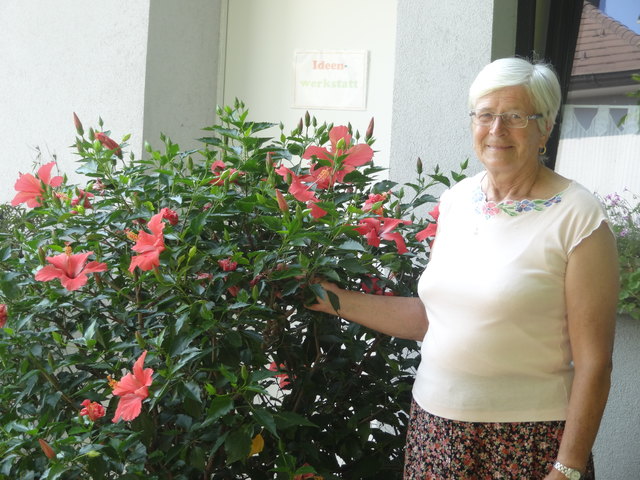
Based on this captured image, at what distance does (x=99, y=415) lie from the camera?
1.62 m

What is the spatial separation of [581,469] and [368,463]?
54 centimetres

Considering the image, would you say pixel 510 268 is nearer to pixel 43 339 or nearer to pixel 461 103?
pixel 43 339

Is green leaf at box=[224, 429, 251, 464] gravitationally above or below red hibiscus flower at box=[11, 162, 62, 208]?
below

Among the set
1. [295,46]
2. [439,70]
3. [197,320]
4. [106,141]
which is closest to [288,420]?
[197,320]

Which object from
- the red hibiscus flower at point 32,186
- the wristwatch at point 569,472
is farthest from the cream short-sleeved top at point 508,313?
the red hibiscus flower at point 32,186

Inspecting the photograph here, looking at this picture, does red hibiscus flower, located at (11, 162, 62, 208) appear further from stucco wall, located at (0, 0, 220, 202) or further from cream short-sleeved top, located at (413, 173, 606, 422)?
stucco wall, located at (0, 0, 220, 202)

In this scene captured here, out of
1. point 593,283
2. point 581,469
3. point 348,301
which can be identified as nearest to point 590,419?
point 581,469

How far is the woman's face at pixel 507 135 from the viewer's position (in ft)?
5.72

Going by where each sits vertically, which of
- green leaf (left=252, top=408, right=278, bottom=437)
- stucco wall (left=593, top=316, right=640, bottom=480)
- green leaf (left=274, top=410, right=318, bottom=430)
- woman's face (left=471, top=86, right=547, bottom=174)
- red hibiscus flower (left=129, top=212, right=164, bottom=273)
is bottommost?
stucco wall (left=593, top=316, right=640, bottom=480)

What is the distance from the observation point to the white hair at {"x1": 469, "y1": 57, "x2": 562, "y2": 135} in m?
1.73

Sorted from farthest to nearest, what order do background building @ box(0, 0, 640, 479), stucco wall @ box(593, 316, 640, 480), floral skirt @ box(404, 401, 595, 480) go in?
background building @ box(0, 0, 640, 479), stucco wall @ box(593, 316, 640, 480), floral skirt @ box(404, 401, 595, 480)

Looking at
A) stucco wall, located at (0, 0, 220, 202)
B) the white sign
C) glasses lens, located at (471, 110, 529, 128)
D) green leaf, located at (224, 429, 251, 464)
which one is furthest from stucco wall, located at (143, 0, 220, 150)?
green leaf, located at (224, 429, 251, 464)

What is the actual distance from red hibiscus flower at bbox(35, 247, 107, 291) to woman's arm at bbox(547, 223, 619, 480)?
3.10ft

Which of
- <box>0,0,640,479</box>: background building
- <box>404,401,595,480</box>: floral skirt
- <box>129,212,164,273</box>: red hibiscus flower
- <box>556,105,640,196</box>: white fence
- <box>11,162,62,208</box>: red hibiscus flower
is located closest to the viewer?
<box>129,212,164,273</box>: red hibiscus flower
